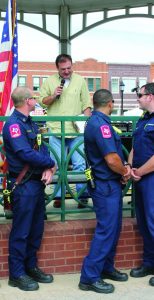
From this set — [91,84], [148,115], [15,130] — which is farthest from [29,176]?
[91,84]

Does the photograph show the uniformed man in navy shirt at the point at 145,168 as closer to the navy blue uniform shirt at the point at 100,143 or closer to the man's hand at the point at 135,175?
the man's hand at the point at 135,175

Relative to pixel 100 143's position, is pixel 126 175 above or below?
below

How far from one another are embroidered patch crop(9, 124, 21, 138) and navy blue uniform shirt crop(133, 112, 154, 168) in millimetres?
1091

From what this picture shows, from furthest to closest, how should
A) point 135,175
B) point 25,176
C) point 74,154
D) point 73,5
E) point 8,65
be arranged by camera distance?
1. point 73,5
2. point 74,154
3. point 8,65
4. point 135,175
5. point 25,176

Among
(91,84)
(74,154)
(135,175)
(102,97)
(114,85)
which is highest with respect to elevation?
(114,85)

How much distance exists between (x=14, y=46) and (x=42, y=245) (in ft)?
6.78

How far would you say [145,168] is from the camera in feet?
13.4

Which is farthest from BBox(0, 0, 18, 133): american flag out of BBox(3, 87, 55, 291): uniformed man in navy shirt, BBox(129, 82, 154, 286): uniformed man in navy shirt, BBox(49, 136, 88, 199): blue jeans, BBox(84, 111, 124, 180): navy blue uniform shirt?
BBox(129, 82, 154, 286): uniformed man in navy shirt

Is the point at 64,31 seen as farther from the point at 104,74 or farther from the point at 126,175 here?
the point at 104,74

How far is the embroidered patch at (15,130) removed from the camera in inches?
152

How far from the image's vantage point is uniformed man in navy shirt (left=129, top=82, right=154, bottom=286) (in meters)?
4.13

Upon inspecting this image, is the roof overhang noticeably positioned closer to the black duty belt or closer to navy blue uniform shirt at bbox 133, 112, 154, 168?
navy blue uniform shirt at bbox 133, 112, 154, 168

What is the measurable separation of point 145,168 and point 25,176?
1.05 metres

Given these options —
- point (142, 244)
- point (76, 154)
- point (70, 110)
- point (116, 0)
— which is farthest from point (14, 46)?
point (116, 0)
